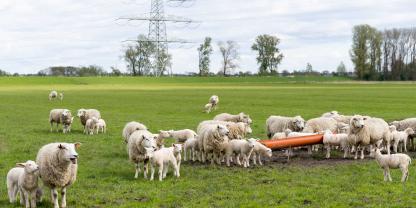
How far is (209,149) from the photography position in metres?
16.8

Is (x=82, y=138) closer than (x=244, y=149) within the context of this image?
No

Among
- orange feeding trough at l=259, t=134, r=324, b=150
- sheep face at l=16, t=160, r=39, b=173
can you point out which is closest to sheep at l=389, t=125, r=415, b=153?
orange feeding trough at l=259, t=134, r=324, b=150

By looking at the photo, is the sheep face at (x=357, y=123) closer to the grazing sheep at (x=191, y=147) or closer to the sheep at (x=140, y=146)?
the grazing sheep at (x=191, y=147)

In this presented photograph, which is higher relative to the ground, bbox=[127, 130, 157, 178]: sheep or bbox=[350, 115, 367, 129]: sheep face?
bbox=[350, 115, 367, 129]: sheep face

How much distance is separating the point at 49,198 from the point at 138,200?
2.10m

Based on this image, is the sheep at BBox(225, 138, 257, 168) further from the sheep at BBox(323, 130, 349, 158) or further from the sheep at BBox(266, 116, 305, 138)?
the sheep at BBox(266, 116, 305, 138)

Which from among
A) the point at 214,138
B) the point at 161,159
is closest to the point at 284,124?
the point at 214,138

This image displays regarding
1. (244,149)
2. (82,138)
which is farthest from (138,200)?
(82,138)

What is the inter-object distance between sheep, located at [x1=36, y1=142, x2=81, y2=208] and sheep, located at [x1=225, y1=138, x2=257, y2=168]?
19.7 feet

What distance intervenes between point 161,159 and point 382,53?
413ft

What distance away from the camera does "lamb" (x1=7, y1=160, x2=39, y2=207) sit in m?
11.3

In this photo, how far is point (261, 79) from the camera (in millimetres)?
129875

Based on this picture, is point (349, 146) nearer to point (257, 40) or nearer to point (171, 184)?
point (171, 184)

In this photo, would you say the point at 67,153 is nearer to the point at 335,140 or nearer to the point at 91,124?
the point at 335,140
